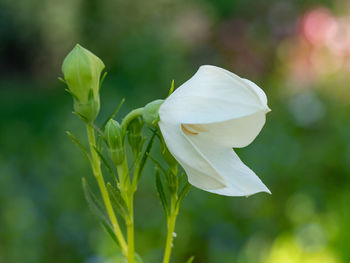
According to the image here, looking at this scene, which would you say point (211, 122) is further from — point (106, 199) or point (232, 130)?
point (106, 199)

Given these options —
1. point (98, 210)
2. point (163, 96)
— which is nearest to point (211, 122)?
point (98, 210)

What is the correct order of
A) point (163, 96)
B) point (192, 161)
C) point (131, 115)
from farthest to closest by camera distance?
point (163, 96) < point (131, 115) < point (192, 161)

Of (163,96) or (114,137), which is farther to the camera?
(163,96)

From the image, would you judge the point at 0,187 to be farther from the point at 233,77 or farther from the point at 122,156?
the point at 233,77

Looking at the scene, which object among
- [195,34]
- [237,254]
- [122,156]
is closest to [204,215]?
[237,254]

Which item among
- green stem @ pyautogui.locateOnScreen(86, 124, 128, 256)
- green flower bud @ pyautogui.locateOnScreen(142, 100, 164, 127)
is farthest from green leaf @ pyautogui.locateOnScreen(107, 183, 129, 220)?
green flower bud @ pyautogui.locateOnScreen(142, 100, 164, 127)

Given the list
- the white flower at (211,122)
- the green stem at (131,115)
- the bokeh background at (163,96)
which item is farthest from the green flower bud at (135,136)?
the bokeh background at (163,96)
